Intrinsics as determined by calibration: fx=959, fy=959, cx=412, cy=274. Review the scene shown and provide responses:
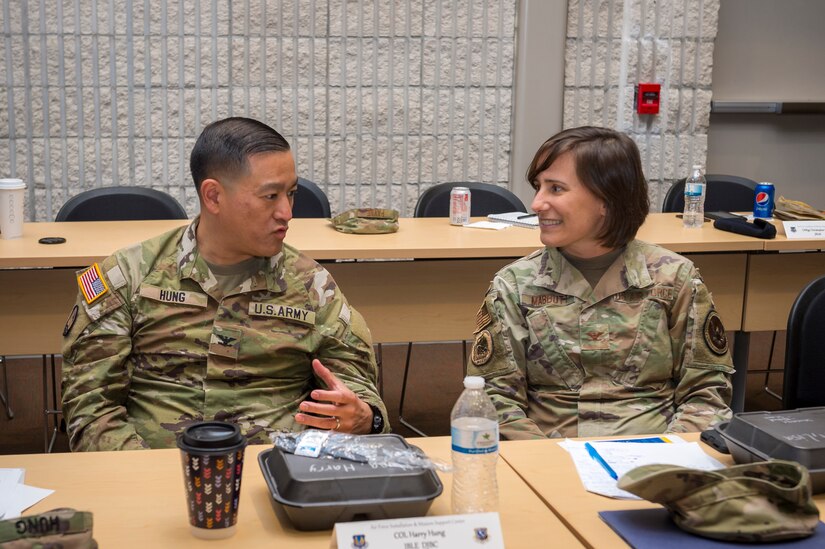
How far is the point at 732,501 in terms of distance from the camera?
1.38m

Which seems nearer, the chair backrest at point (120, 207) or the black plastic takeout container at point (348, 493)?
the black plastic takeout container at point (348, 493)

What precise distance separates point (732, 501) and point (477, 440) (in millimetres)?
374

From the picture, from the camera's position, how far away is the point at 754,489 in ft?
4.55

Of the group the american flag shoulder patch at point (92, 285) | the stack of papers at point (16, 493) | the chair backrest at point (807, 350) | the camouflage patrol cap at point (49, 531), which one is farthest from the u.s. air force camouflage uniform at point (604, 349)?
the camouflage patrol cap at point (49, 531)

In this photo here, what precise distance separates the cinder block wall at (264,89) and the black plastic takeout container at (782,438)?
3.65 metres

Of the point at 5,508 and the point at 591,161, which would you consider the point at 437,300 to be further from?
the point at 5,508

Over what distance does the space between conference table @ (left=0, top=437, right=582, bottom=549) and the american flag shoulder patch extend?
0.46 metres

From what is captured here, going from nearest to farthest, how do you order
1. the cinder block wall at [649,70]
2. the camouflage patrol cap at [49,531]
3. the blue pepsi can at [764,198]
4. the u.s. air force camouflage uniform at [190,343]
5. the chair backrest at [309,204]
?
the camouflage patrol cap at [49,531], the u.s. air force camouflage uniform at [190,343], the blue pepsi can at [764,198], the chair backrest at [309,204], the cinder block wall at [649,70]

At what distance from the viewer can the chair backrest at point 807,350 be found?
2.21 m

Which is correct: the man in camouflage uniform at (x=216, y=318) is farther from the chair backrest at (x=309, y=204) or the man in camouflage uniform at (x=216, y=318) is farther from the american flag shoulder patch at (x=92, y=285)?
the chair backrest at (x=309, y=204)

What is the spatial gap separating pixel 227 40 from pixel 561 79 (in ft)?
5.96

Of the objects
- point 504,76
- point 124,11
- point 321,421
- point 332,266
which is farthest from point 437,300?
point 124,11

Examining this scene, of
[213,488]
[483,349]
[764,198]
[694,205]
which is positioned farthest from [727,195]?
[213,488]

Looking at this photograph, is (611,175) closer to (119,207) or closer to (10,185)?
(10,185)
